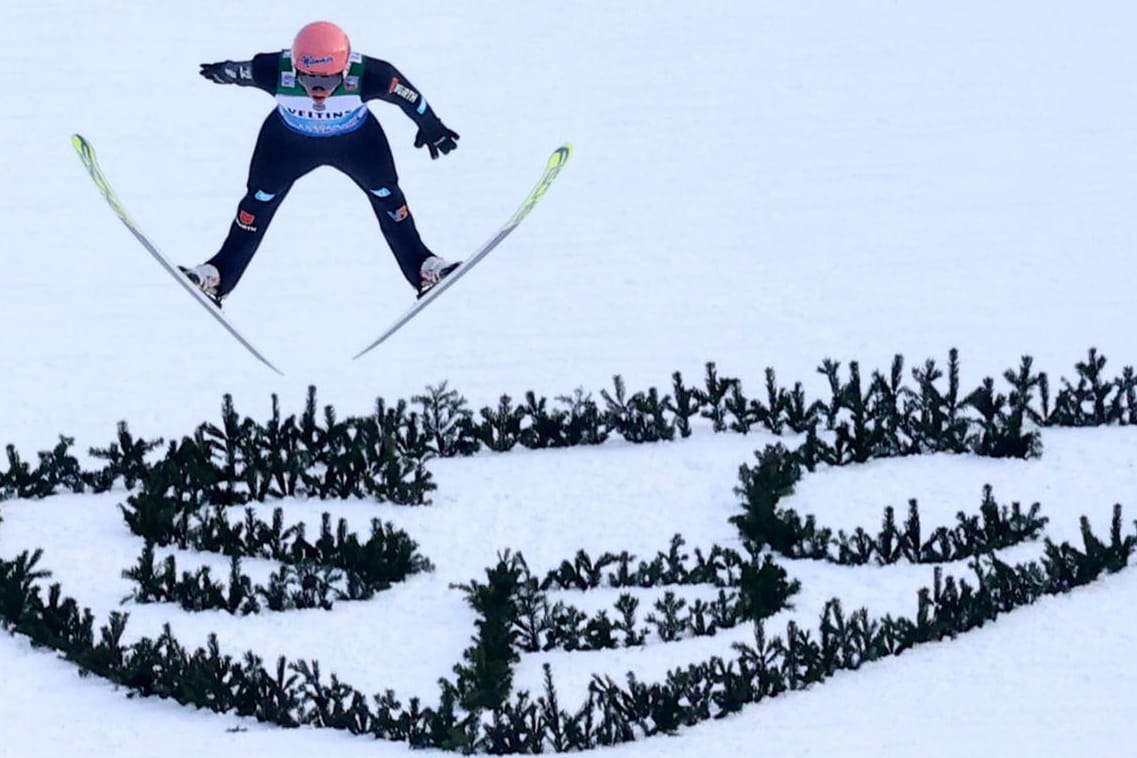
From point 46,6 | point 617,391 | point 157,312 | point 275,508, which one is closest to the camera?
point 275,508

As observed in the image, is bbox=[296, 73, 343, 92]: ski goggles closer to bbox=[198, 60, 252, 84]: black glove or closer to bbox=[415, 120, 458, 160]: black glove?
bbox=[198, 60, 252, 84]: black glove

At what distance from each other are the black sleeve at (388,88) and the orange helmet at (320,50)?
23 cm

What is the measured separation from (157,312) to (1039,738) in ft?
30.0

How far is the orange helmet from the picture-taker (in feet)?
38.9

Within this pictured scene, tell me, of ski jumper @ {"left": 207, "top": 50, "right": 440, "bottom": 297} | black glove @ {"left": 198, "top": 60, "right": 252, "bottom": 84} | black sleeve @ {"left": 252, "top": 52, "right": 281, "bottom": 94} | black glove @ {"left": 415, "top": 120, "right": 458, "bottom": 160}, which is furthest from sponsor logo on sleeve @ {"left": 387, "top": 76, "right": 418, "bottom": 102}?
black glove @ {"left": 198, "top": 60, "right": 252, "bottom": 84}

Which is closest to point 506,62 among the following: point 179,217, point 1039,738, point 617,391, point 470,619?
point 179,217

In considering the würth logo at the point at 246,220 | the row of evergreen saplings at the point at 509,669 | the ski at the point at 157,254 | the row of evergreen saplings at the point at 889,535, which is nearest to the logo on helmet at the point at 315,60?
the würth logo at the point at 246,220

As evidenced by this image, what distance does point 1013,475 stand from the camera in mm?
13625

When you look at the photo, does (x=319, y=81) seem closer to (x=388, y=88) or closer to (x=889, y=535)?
(x=388, y=88)

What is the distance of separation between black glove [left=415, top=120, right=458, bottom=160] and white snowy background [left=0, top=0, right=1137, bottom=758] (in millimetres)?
2082

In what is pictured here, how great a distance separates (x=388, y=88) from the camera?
40.0ft

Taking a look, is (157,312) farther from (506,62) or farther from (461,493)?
(506,62)

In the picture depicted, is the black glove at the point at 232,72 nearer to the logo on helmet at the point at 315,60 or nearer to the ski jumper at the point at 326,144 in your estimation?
the ski jumper at the point at 326,144

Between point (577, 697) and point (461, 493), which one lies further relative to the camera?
point (461, 493)
